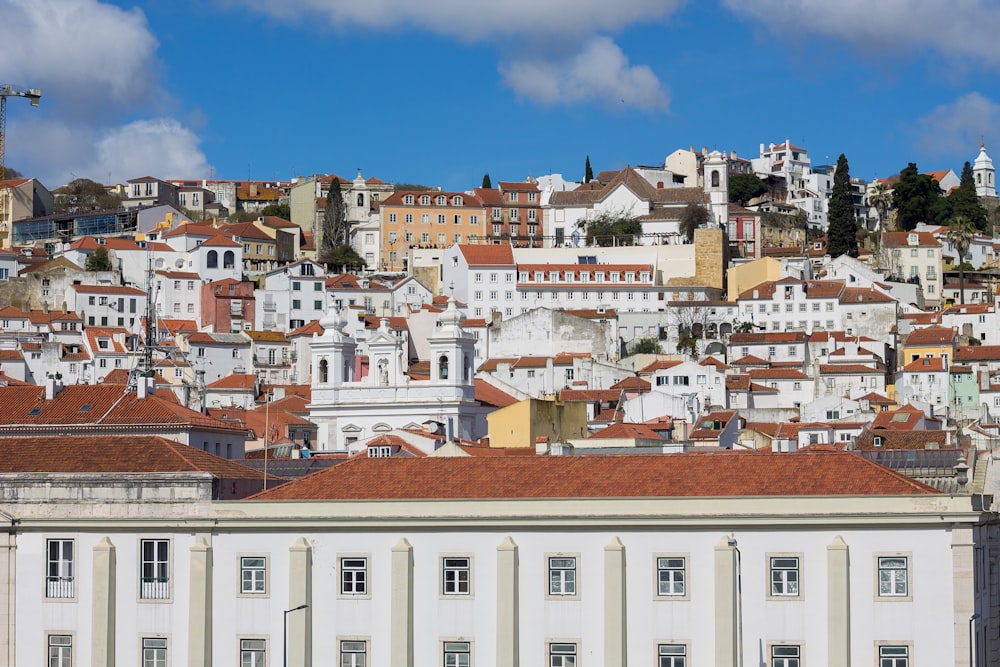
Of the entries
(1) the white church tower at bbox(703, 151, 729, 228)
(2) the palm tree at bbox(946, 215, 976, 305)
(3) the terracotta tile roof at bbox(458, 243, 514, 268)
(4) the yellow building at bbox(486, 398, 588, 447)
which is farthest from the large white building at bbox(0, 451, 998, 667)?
(1) the white church tower at bbox(703, 151, 729, 228)

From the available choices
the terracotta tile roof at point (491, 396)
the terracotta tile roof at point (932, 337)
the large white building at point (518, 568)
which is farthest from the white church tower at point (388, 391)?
the large white building at point (518, 568)

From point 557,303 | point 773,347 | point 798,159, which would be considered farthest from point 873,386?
point 798,159

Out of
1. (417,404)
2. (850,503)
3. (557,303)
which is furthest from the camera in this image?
(557,303)

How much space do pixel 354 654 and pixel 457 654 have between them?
2134 mm

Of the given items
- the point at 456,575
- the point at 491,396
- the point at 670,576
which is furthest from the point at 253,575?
the point at 491,396

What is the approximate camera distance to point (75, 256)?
136 m

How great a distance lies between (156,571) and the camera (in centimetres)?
4388

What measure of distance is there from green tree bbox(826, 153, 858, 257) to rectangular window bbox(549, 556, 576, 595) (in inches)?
4065

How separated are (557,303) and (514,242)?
18045 millimetres

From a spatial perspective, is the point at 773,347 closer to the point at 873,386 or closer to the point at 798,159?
the point at 873,386

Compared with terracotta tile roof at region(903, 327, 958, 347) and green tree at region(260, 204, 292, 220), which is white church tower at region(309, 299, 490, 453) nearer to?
terracotta tile roof at region(903, 327, 958, 347)

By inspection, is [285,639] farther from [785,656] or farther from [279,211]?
[279,211]

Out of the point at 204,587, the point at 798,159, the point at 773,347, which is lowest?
the point at 204,587

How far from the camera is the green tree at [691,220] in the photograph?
472 ft
